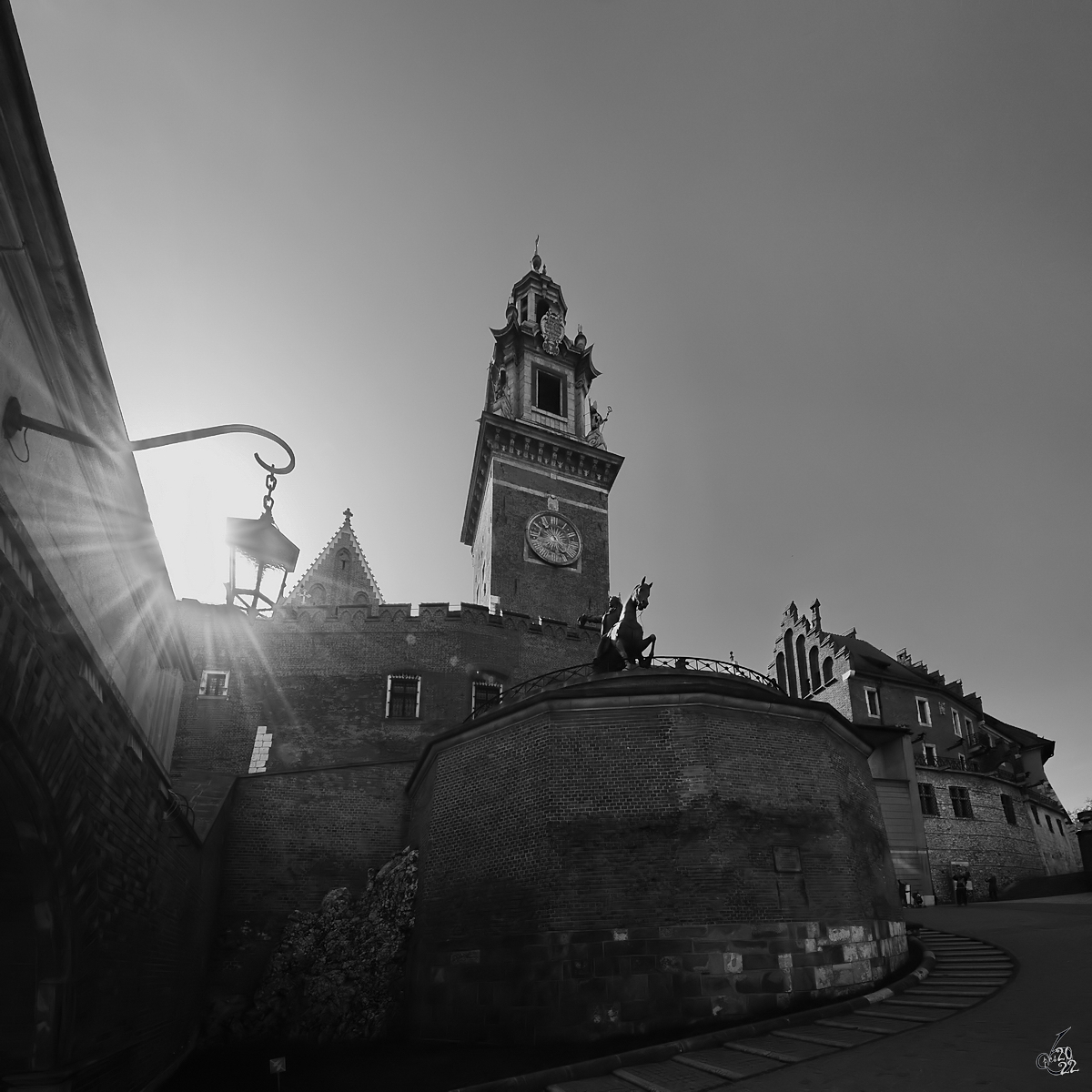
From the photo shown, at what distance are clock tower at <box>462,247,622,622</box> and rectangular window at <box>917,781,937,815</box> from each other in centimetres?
1834

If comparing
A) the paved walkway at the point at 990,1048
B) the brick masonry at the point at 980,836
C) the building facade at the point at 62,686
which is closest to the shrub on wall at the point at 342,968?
the building facade at the point at 62,686

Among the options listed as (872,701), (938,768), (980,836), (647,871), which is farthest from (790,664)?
(647,871)

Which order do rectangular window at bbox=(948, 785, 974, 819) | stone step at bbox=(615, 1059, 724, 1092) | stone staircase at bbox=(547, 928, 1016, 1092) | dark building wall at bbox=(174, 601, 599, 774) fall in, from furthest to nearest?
rectangular window at bbox=(948, 785, 974, 819) → dark building wall at bbox=(174, 601, 599, 774) → stone staircase at bbox=(547, 928, 1016, 1092) → stone step at bbox=(615, 1059, 724, 1092)

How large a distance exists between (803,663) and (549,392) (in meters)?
23.9

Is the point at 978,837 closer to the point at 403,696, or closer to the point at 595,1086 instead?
the point at 403,696

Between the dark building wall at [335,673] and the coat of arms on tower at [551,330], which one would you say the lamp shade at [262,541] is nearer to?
the dark building wall at [335,673]

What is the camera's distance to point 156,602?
12.8m

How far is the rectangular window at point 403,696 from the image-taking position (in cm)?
2709

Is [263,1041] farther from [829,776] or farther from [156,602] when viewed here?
[829,776]

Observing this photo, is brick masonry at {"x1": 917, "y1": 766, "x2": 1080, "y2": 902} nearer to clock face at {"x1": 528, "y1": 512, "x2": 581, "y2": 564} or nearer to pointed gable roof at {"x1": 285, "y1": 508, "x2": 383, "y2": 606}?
clock face at {"x1": 528, "y1": 512, "x2": 581, "y2": 564}

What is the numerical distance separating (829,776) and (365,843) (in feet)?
40.5

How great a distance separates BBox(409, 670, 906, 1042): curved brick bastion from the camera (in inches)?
522
